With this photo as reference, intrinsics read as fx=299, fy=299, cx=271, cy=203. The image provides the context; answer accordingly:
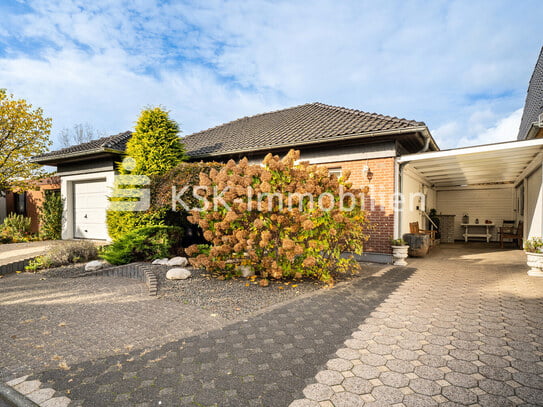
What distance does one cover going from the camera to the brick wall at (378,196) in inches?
325

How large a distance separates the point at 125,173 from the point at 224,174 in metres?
4.82

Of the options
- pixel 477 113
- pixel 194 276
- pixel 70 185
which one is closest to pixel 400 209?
pixel 194 276

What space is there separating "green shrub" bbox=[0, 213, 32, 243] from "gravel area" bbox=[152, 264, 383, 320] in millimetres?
9378

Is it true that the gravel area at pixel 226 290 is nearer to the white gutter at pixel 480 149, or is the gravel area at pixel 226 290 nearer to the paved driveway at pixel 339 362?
the paved driveway at pixel 339 362

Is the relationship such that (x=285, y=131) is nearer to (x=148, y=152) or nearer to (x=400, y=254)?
(x=148, y=152)

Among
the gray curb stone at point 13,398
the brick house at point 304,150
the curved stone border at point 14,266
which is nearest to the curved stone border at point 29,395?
the gray curb stone at point 13,398

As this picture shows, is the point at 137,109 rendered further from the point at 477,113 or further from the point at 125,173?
the point at 477,113

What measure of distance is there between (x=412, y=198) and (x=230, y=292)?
808 centimetres

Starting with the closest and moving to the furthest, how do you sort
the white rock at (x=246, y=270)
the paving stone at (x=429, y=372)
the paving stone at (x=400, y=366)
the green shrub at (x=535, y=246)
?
the paving stone at (x=429, y=372), the paving stone at (x=400, y=366), the white rock at (x=246, y=270), the green shrub at (x=535, y=246)

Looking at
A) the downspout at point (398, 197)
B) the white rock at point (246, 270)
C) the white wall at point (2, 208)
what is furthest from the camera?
the white wall at point (2, 208)

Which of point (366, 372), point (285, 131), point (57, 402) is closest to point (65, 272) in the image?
point (57, 402)

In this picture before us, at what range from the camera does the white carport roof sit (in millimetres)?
7121

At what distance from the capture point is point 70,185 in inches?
499

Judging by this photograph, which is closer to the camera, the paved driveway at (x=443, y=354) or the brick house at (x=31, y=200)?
the paved driveway at (x=443, y=354)
